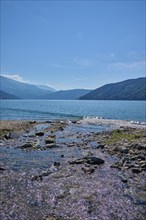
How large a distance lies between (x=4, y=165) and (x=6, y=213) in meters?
11.8

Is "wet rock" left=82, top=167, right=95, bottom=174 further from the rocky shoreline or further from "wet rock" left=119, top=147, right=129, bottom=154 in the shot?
"wet rock" left=119, top=147, right=129, bottom=154

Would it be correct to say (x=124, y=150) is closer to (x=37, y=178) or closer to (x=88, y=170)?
(x=88, y=170)

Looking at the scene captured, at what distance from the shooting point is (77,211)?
644 inches

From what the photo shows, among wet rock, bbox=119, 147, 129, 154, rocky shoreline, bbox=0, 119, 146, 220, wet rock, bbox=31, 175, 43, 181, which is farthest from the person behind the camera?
wet rock, bbox=119, 147, 129, 154

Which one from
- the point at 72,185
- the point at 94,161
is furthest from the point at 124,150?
the point at 72,185

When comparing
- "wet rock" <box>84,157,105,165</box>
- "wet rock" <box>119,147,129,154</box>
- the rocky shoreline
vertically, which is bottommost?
the rocky shoreline

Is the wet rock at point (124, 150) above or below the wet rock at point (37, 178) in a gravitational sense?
above

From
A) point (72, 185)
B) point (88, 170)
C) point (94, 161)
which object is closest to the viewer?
point (72, 185)

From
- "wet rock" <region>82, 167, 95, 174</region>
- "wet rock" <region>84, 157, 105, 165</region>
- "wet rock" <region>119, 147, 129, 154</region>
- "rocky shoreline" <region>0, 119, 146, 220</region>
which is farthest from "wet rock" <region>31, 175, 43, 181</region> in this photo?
"wet rock" <region>119, 147, 129, 154</region>

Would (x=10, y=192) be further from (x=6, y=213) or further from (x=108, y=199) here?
(x=108, y=199)

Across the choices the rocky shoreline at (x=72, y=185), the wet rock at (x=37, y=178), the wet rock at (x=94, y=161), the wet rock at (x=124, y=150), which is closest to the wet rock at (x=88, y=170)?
the rocky shoreline at (x=72, y=185)

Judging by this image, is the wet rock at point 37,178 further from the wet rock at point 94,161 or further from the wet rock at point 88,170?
the wet rock at point 94,161

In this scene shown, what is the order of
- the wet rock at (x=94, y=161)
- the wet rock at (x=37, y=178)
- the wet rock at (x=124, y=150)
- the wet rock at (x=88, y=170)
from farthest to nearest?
the wet rock at (x=124, y=150) < the wet rock at (x=94, y=161) < the wet rock at (x=88, y=170) < the wet rock at (x=37, y=178)

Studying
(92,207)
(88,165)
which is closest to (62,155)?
(88,165)
